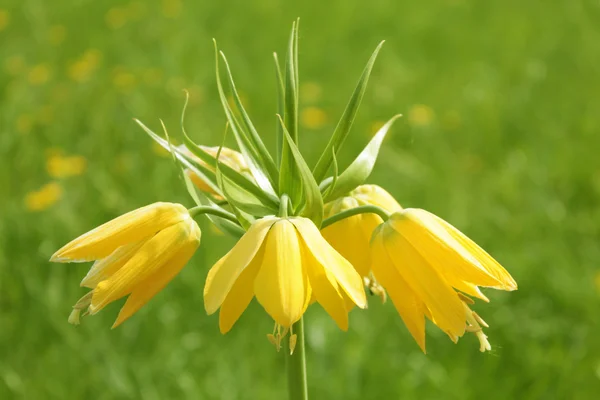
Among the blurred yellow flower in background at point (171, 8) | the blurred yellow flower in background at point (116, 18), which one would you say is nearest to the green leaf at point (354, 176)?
the blurred yellow flower in background at point (116, 18)

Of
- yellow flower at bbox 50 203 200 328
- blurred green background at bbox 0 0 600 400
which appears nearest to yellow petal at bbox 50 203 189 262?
yellow flower at bbox 50 203 200 328

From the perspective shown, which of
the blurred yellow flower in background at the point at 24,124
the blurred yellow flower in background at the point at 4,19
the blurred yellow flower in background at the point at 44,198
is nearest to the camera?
the blurred yellow flower in background at the point at 44,198

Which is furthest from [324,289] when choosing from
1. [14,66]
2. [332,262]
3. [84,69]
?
[14,66]

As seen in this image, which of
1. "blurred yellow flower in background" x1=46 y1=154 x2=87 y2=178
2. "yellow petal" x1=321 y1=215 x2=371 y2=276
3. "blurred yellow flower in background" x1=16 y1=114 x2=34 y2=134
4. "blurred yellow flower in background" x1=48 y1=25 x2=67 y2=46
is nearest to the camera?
"yellow petal" x1=321 y1=215 x2=371 y2=276

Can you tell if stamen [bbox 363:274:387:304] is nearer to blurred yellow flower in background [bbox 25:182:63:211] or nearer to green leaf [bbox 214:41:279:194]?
green leaf [bbox 214:41:279:194]

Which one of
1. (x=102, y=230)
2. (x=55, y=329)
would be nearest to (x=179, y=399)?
(x=55, y=329)

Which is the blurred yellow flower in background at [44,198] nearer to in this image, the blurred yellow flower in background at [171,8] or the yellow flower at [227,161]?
the yellow flower at [227,161]

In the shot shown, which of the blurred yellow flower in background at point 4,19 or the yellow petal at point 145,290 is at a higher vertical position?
the yellow petal at point 145,290

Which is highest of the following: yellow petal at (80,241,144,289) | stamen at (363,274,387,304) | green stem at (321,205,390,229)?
green stem at (321,205,390,229)
